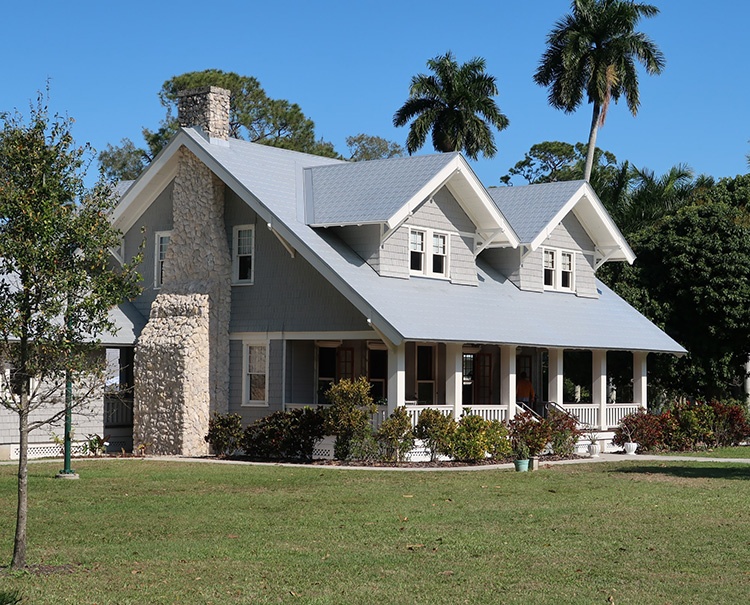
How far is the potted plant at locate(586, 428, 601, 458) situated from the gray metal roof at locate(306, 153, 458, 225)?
7.79m

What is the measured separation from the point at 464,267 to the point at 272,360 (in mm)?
5862

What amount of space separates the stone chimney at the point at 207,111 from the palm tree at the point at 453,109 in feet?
86.5

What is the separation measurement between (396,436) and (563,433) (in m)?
5.01

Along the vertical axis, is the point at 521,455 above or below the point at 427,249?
below

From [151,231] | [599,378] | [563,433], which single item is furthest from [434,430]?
[151,231]

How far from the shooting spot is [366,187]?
32281mm

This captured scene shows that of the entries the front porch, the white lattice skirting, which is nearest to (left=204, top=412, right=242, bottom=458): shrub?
the front porch

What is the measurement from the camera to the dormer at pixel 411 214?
30891 mm

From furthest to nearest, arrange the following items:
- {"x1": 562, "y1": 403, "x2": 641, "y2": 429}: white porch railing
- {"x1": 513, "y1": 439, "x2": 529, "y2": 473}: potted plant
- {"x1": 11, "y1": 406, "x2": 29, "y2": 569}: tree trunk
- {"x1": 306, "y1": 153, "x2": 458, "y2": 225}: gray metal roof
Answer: {"x1": 562, "y1": 403, "x2": 641, "y2": 429}: white porch railing
{"x1": 306, "y1": 153, "x2": 458, "y2": 225}: gray metal roof
{"x1": 513, "y1": 439, "x2": 529, "y2": 473}: potted plant
{"x1": 11, "y1": 406, "x2": 29, "y2": 569}: tree trunk

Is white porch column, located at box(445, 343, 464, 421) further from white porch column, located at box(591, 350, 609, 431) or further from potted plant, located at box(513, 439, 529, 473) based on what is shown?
white porch column, located at box(591, 350, 609, 431)

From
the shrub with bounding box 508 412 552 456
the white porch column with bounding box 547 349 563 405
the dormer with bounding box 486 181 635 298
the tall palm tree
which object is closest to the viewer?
the shrub with bounding box 508 412 552 456

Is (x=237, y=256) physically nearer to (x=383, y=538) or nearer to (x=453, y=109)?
(x=383, y=538)

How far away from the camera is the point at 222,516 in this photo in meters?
18.5

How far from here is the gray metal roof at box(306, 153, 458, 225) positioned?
101 feet
